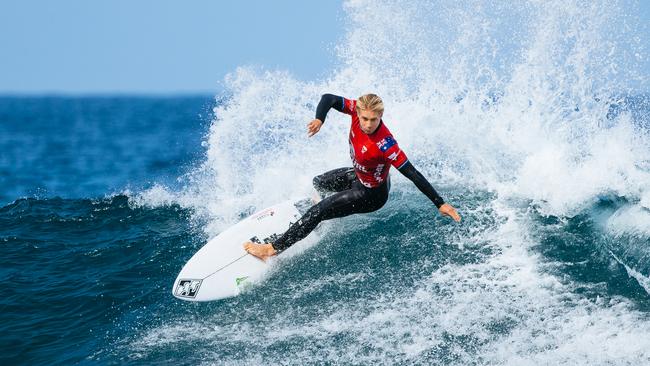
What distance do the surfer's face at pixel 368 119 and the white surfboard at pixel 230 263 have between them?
1983 millimetres

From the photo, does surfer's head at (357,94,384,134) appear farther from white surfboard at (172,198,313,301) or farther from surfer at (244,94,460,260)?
white surfboard at (172,198,313,301)

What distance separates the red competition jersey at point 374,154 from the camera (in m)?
6.60

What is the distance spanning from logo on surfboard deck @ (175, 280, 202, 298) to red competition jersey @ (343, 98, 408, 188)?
2184mm

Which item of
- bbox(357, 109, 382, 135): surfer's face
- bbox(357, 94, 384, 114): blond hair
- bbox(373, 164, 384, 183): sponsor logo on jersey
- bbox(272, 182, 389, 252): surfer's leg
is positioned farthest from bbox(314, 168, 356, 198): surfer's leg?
bbox(357, 94, 384, 114): blond hair

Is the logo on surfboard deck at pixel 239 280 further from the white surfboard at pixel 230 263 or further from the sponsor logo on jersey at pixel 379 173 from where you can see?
the sponsor logo on jersey at pixel 379 173

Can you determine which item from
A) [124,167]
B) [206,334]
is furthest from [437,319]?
[124,167]

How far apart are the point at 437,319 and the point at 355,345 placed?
862 millimetres

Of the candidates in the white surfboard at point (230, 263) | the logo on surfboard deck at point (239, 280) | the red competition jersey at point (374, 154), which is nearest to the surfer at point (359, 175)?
the red competition jersey at point (374, 154)

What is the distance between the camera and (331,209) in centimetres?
721

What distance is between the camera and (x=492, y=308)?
20.3 feet

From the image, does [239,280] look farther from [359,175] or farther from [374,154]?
[374,154]

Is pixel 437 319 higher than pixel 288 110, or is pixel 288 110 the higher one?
pixel 288 110

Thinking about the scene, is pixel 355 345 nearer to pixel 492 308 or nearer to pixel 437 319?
pixel 437 319

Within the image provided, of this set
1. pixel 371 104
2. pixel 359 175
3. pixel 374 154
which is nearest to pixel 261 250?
pixel 359 175
